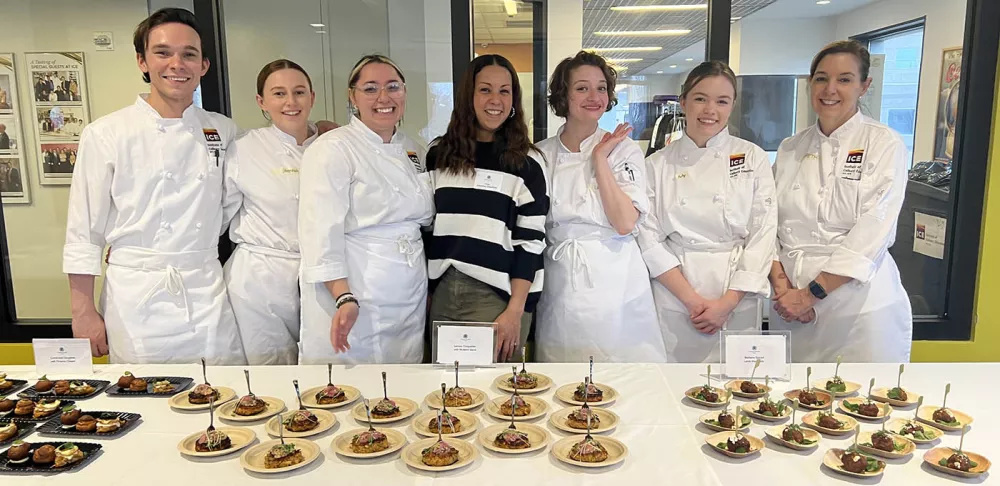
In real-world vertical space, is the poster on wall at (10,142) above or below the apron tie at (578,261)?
above

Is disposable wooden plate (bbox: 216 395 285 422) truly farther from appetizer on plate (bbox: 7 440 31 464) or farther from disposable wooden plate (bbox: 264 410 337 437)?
appetizer on plate (bbox: 7 440 31 464)

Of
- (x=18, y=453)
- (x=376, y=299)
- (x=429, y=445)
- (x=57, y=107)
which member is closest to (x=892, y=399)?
(x=429, y=445)

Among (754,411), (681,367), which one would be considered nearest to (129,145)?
(681,367)

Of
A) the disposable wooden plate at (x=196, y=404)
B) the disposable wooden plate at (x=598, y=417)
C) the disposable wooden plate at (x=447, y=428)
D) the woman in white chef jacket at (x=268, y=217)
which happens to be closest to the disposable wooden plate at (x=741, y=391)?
the disposable wooden plate at (x=598, y=417)

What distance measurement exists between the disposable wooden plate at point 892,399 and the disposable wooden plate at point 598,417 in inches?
27.4

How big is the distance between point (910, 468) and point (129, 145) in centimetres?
233

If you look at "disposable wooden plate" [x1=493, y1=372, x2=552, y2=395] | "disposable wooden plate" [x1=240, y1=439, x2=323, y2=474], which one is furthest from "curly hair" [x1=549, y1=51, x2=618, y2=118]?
"disposable wooden plate" [x1=240, y1=439, x2=323, y2=474]

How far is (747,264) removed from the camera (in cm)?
223

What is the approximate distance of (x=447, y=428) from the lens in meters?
1.42

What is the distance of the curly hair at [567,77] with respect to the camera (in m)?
2.22

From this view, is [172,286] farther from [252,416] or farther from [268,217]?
[252,416]

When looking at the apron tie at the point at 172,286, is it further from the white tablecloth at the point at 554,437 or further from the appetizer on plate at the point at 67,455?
Result: the appetizer on plate at the point at 67,455

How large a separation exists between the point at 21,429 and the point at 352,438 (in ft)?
2.63

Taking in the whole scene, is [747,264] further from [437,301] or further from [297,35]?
[297,35]
